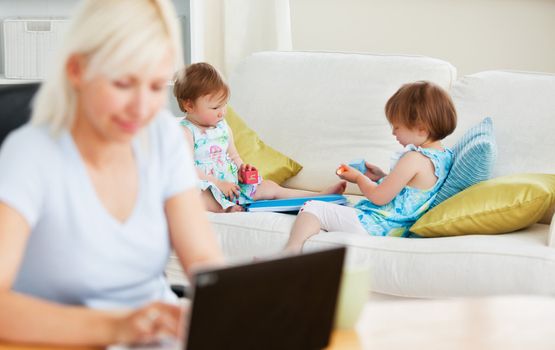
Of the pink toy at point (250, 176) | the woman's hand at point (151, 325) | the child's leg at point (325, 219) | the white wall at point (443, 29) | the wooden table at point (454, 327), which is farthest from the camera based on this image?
the white wall at point (443, 29)

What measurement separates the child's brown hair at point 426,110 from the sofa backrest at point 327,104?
377 millimetres

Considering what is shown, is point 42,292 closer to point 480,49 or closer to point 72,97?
point 72,97

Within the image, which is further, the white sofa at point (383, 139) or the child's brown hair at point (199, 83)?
the child's brown hair at point (199, 83)

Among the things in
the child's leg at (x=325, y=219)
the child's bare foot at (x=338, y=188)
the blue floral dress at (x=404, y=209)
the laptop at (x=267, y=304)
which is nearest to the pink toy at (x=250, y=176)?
the child's bare foot at (x=338, y=188)

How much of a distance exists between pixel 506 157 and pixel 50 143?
2.02 meters

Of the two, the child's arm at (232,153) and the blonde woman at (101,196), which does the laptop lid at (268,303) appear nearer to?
the blonde woman at (101,196)

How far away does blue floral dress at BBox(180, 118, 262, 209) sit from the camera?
331 centimetres

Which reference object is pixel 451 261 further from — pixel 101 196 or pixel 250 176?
pixel 101 196

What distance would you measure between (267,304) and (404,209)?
1954 millimetres

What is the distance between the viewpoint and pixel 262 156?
3.47 metres

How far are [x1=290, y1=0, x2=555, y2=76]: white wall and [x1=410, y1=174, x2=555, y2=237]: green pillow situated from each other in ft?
5.09

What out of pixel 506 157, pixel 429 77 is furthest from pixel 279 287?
pixel 429 77

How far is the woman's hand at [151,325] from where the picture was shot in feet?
3.70

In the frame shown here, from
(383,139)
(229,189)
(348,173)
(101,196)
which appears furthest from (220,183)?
(101,196)
